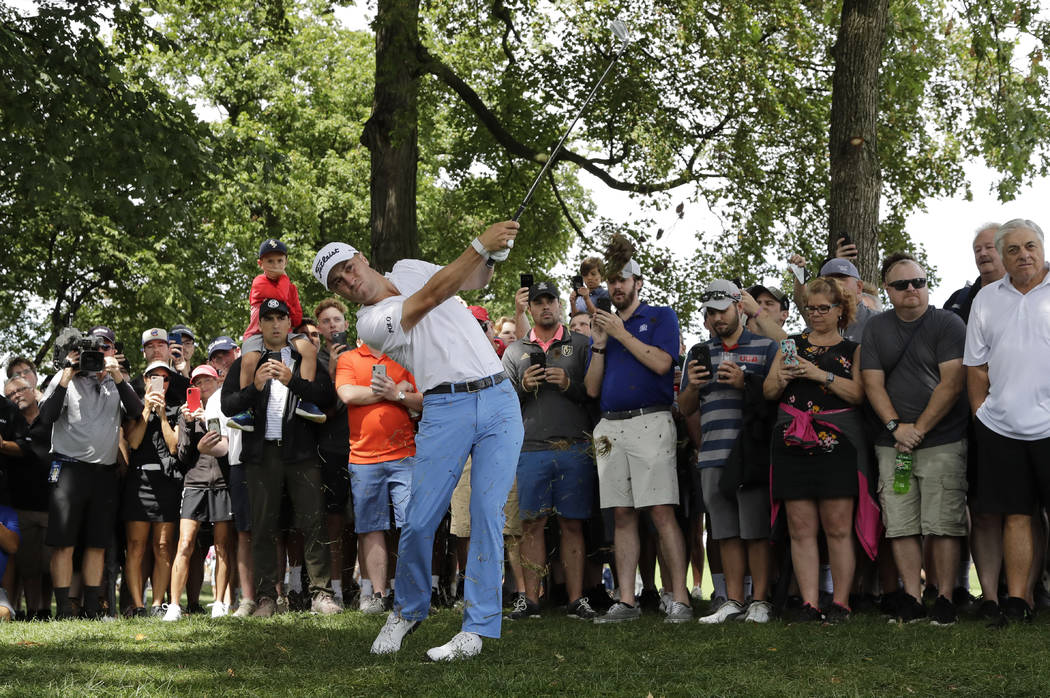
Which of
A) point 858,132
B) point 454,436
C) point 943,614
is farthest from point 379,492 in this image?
point 858,132

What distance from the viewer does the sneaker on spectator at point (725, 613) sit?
7.54m

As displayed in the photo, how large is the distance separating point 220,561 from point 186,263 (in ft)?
52.8

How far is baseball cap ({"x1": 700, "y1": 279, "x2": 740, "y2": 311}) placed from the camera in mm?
7840

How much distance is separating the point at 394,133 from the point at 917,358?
825 centimetres

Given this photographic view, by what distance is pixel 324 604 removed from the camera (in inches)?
339

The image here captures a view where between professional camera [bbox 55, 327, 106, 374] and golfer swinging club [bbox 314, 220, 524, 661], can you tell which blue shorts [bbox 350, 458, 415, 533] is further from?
professional camera [bbox 55, 327, 106, 374]

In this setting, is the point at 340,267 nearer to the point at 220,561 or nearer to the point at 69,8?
the point at 220,561

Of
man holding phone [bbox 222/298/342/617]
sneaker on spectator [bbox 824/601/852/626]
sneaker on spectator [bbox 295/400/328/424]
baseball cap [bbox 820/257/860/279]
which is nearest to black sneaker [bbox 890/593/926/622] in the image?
sneaker on spectator [bbox 824/601/852/626]

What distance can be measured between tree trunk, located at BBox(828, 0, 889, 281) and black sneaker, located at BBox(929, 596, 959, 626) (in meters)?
4.26

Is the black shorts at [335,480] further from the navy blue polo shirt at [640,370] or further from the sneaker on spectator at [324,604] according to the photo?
the navy blue polo shirt at [640,370]

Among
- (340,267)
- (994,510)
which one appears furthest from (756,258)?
(340,267)

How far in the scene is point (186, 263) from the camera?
81.3ft

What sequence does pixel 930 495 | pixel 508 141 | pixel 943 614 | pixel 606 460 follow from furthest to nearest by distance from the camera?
1. pixel 508 141
2. pixel 606 460
3. pixel 930 495
4. pixel 943 614

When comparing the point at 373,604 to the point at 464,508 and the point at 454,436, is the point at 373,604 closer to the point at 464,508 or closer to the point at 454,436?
the point at 464,508
